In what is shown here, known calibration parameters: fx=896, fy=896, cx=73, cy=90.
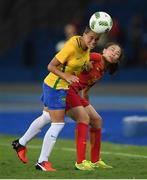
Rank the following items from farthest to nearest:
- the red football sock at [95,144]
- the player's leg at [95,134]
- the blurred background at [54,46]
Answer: the blurred background at [54,46], the red football sock at [95,144], the player's leg at [95,134]

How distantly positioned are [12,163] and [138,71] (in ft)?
64.0

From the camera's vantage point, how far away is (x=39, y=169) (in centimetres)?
1210

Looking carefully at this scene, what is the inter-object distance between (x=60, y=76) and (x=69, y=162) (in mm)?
1851

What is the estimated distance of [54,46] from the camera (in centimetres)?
3309

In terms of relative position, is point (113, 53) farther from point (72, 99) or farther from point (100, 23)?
point (72, 99)

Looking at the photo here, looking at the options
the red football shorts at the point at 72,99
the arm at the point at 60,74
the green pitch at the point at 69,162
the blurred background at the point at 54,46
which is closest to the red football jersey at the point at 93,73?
the red football shorts at the point at 72,99

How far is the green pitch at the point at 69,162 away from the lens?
11398mm

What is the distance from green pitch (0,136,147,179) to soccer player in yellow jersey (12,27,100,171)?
396 mm

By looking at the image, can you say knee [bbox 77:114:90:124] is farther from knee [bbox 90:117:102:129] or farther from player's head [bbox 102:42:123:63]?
player's head [bbox 102:42:123:63]

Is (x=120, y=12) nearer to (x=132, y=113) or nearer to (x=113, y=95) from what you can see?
(x=113, y=95)

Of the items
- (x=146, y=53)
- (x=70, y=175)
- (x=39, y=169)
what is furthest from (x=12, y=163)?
(x=146, y=53)

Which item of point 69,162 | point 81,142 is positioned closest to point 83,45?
point 81,142

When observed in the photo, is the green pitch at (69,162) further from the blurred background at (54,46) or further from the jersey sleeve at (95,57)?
the blurred background at (54,46)

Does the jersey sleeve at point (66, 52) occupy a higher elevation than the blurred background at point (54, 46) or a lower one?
higher
